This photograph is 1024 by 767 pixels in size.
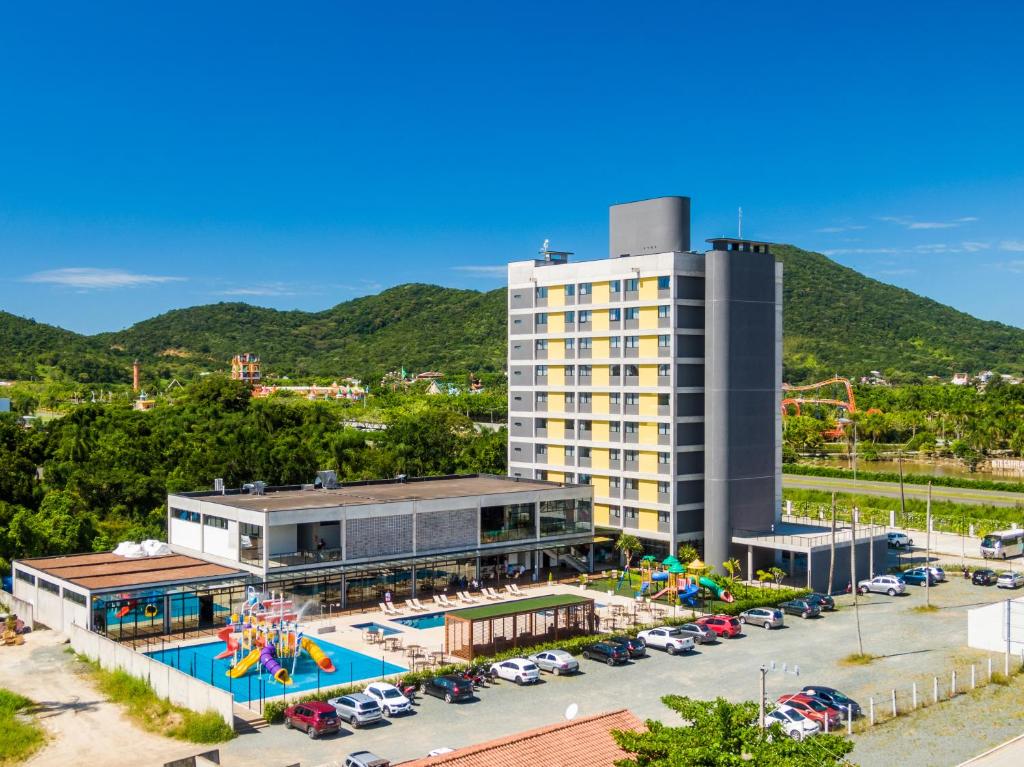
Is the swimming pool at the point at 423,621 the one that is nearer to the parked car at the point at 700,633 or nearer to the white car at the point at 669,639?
the white car at the point at 669,639

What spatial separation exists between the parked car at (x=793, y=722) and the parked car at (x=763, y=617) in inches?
591

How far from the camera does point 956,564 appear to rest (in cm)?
6581

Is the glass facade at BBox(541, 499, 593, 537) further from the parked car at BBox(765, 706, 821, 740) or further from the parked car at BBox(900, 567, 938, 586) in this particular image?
the parked car at BBox(765, 706, 821, 740)

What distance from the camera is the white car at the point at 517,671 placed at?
39.6 metres

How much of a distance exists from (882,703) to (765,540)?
2252 cm

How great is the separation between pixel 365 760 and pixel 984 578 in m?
44.0

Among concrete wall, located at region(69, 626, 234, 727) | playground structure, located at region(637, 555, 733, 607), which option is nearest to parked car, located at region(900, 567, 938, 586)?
playground structure, located at region(637, 555, 733, 607)

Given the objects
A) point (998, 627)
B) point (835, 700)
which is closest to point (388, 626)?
point (835, 700)

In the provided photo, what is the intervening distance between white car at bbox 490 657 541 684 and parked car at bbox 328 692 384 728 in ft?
20.9

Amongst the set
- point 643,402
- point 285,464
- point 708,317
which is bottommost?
point 285,464

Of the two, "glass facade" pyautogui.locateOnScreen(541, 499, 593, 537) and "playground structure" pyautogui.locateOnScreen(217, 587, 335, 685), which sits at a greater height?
"glass facade" pyautogui.locateOnScreen(541, 499, 593, 537)

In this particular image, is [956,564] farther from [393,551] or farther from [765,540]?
[393,551]

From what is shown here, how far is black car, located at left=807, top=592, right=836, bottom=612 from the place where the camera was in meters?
52.0

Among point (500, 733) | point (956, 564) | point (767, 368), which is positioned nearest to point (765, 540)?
point (767, 368)
